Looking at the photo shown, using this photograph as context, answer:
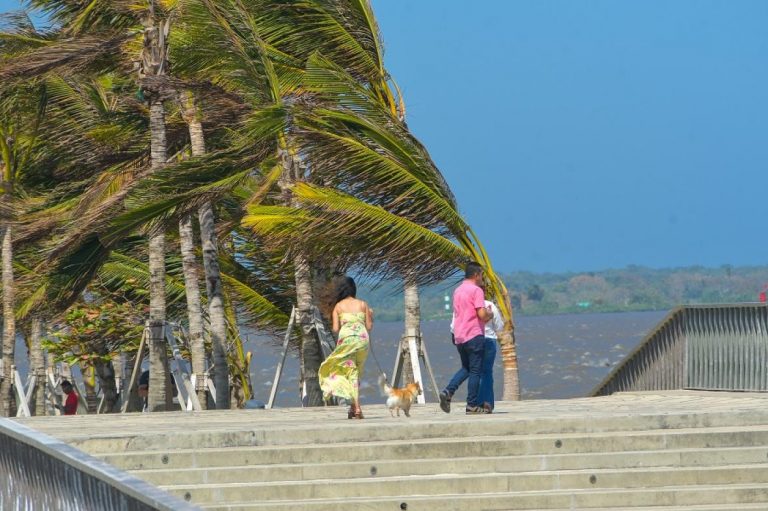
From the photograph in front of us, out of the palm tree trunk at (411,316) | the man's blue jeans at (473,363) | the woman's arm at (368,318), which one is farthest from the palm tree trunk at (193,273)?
the man's blue jeans at (473,363)

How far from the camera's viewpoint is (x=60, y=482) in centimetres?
800

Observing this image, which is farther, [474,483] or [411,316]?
[411,316]

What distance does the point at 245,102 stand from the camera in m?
21.5

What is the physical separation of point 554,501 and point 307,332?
11.5m

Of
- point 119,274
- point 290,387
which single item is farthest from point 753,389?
point 290,387

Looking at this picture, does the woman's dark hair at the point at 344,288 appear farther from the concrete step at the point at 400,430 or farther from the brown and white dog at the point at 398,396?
the concrete step at the point at 400,430

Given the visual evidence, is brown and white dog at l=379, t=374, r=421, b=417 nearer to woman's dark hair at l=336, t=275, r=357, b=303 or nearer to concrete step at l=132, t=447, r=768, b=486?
woman's dark hair at l=336, t=275, r=357, b=303

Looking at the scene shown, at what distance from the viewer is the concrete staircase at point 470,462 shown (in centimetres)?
1177

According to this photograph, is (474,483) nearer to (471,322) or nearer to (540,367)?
(471,322)

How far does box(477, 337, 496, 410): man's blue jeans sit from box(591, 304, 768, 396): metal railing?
4790 millimetres

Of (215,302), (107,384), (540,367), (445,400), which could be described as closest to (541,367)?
(540,367)

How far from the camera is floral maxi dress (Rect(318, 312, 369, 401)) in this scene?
15.2 m

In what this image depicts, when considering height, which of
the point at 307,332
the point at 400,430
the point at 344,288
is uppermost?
the point at 307,332

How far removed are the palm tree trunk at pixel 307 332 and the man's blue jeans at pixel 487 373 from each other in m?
7.27
